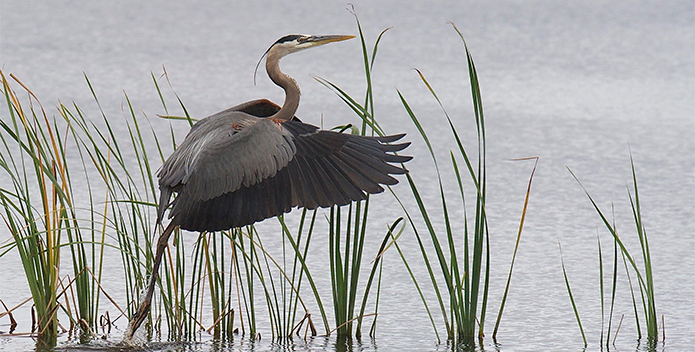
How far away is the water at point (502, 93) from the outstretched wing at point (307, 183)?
0.64 meters

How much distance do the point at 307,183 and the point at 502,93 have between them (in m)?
6.50

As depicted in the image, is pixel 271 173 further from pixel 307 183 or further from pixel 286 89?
pixel 286 89

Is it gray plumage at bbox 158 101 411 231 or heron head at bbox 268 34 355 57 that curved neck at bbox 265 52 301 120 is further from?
gray plumage at bbox 158 101 411 231

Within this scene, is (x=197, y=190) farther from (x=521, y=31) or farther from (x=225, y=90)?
(x=521, y=31)

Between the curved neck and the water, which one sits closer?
the curved neck

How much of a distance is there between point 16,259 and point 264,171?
2115mm

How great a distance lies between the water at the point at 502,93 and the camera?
4.56m

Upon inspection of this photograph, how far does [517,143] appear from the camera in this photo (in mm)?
7699

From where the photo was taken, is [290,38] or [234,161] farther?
[290,38]

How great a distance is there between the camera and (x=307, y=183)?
330 centimetres

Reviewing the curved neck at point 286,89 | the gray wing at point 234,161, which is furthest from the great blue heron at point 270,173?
the curved neck at point 286,89

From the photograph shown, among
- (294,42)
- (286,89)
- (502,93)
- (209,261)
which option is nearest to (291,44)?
(294,42)

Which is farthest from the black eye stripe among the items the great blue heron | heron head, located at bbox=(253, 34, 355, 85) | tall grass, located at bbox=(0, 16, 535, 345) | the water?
the water

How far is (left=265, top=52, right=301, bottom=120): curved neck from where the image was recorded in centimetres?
372
